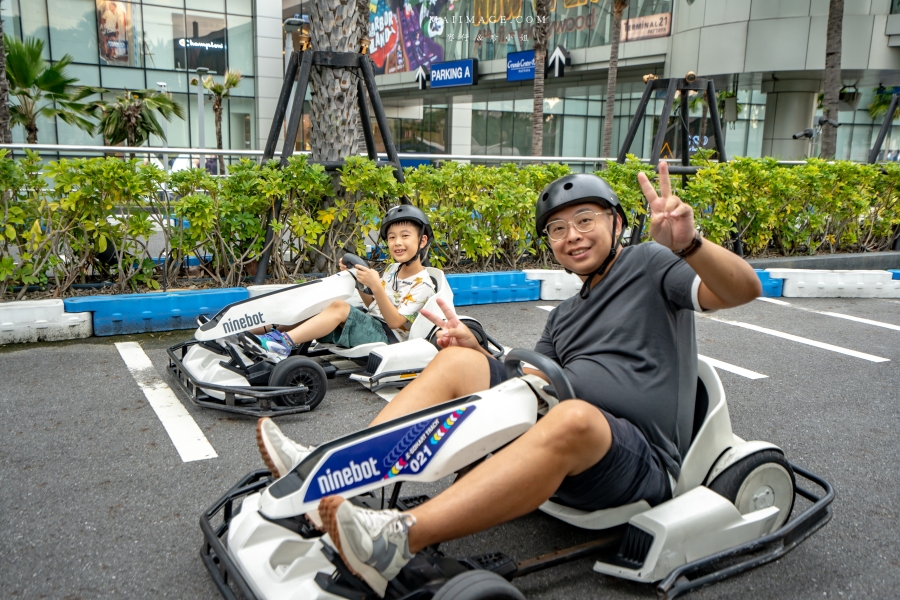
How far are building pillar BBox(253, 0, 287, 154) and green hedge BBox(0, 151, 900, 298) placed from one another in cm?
2005

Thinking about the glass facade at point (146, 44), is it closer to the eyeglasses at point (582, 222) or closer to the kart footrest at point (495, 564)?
the eyeglasses at point (582, 222)


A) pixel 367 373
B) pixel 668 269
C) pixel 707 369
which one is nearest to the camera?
pixel 668 269

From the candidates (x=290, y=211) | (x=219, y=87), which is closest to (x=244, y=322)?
(x=290, y=211)

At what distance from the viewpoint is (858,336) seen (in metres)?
6.21

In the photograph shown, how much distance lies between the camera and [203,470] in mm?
3354

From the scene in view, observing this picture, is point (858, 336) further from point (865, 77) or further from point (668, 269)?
point (865, 77)

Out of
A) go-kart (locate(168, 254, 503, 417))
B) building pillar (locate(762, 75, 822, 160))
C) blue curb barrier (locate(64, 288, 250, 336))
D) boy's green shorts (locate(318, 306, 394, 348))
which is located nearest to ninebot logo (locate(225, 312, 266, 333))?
go-kart (locate(168, 254, 503, 417))

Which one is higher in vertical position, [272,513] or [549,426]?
[549,426]

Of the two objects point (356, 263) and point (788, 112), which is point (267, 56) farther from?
point (356, 263)

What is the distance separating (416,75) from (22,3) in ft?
48.2

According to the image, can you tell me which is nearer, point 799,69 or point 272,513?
point 272,513

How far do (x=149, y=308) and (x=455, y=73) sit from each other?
82.2ft

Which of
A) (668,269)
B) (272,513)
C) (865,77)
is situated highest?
(865,77)

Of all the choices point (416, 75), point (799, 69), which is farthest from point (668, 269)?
point (416, 75)
